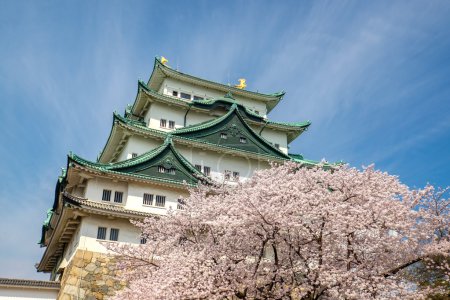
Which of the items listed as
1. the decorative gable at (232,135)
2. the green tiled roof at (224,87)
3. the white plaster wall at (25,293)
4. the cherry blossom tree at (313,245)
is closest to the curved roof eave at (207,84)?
the green tiled roof at (224,87)

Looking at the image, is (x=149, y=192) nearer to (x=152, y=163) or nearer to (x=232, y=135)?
(x=152, y=163)

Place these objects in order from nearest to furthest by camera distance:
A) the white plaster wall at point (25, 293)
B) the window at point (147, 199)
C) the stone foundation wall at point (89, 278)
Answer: the white plaster wall at point (25, 293) < the stone foundation wall at point (89, 278) < the window at point (147, 199)

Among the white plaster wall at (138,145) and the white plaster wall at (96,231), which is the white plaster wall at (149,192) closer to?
the white plaster wall at (96,231)

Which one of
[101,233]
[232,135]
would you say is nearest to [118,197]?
[101,233]

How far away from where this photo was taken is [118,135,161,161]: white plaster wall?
3203 centimetres

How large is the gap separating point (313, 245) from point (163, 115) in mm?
23018

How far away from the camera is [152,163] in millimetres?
27688

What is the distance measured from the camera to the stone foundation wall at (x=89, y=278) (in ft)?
75.5

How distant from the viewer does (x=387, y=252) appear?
49.5 ft

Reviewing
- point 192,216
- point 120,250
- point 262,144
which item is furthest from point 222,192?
point 262,144

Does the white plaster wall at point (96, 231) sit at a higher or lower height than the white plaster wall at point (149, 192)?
lower

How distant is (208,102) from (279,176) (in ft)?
65.0

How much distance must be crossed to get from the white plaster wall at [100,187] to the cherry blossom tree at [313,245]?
437 inches

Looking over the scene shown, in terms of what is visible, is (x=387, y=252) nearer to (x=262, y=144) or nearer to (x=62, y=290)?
(x=62, y=290)
